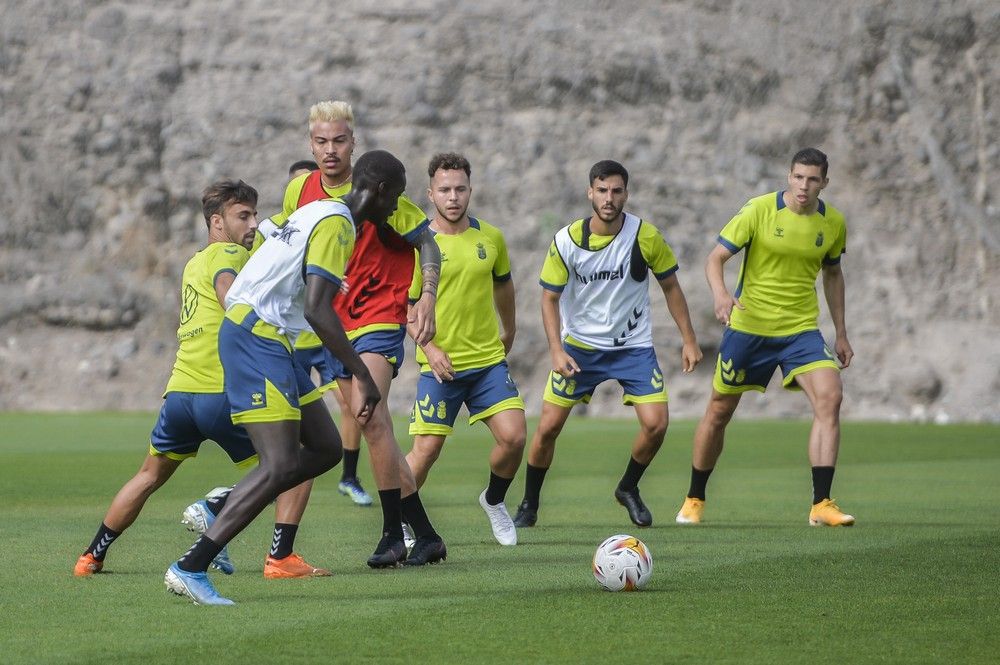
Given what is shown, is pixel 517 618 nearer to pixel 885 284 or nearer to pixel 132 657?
pixel 132 657

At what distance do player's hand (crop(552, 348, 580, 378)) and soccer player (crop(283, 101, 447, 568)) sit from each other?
1540 millimetres

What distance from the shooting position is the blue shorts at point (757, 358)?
11.0 metres

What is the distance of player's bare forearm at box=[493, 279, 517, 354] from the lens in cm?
997

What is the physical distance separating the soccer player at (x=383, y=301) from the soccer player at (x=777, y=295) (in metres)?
2.90

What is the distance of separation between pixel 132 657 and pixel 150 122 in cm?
2811

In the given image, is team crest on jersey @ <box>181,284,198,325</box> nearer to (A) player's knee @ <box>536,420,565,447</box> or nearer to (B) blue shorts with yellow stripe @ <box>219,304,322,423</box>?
(B) blue shorts with yellow stripe @ <box>219,304,322,423</box>

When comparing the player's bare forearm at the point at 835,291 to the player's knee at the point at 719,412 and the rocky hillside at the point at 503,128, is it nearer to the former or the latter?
the player's knee at the point at 719,412

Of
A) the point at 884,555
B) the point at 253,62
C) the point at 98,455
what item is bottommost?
the point at 98,455

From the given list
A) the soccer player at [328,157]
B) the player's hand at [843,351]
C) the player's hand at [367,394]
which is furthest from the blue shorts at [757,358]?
the player's hand at [367,394]

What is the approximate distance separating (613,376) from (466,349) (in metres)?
1.40

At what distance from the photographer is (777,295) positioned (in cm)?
1106

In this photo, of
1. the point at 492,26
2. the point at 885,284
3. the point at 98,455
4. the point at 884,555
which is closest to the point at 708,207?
the point at 885,284

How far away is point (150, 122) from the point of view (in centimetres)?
3222

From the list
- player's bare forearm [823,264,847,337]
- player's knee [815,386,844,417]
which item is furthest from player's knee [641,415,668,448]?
player's bare forearm [823,264,847,337]
